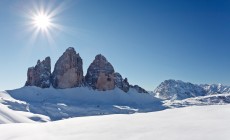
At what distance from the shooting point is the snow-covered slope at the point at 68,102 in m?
135

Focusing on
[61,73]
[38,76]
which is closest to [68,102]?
[61,73]

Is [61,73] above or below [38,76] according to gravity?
above

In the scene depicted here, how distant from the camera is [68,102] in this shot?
168 m

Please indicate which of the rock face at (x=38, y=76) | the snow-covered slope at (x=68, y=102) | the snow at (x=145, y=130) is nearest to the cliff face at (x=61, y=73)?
the rock face at (x=38, y=76)

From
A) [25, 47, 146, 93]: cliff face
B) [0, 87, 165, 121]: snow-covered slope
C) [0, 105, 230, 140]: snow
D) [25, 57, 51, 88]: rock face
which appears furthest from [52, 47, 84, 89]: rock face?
[0, 105, 230, 140]: snow

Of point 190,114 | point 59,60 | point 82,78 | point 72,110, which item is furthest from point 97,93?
point 190,114

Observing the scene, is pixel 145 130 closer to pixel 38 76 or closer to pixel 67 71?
pixel 67 71

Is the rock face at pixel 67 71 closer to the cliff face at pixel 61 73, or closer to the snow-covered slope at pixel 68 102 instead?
the cliff face at pixel 61 73

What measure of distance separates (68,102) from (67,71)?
25.4 meters

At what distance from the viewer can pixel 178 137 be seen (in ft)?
20.9

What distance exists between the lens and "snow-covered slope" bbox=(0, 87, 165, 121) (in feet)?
444

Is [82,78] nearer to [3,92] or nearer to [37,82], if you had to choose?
[37,82]

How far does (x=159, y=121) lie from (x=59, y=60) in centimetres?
18781

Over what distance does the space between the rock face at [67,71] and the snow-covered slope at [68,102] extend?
4907 mm
